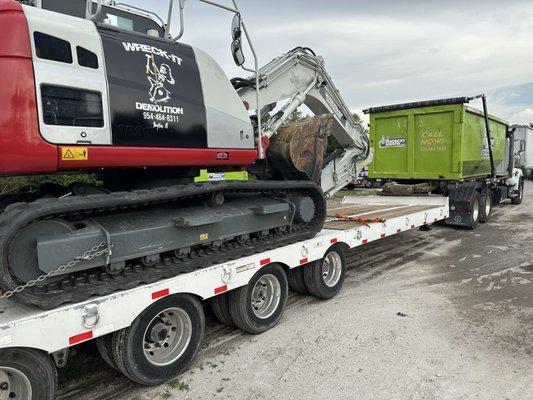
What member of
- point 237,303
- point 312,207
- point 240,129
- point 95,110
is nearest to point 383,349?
point 237,303

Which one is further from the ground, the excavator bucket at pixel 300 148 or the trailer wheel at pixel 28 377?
the excavator bucket at pixel 300 148

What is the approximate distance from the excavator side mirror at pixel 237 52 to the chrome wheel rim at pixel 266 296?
2207mm

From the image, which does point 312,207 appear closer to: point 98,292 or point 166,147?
point 166,147

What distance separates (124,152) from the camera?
330 cm

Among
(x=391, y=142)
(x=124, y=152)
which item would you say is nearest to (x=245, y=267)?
(x=124, y=152)

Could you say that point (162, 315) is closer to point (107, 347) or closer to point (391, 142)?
point (107, 347)

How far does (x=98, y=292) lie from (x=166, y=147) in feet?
4.15

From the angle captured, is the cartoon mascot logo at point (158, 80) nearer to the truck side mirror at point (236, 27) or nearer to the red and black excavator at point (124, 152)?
the red and black excavator at point (124, 152)

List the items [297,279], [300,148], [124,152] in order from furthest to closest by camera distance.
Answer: [297,279] < [300,148] < [124,152]

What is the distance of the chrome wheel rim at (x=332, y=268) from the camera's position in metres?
5.43

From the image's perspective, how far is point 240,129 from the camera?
4.22 m

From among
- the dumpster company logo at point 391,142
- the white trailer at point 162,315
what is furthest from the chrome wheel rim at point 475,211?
the white trailer at point 162,315

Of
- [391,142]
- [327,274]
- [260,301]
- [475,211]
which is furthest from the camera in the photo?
[391,142]

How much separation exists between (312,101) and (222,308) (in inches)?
127
